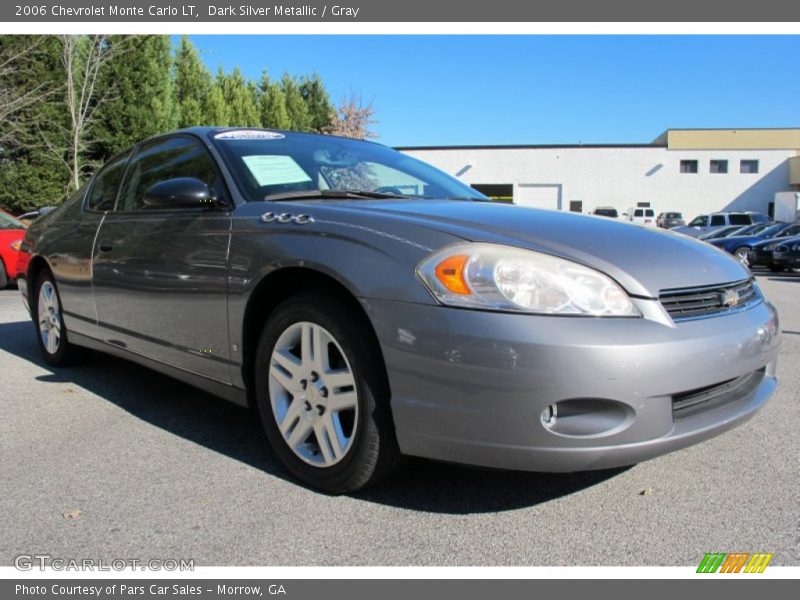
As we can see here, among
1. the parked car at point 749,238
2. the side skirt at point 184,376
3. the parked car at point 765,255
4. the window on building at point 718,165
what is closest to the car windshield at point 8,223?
the side skirt at point 184,376

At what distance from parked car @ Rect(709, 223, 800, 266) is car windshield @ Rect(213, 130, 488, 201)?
17.0 m

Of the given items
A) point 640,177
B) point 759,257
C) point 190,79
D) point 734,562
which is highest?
point 190,79

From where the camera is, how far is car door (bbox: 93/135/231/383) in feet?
9.54

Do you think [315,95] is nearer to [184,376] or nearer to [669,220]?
[669,220]

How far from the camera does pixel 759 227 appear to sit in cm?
2022

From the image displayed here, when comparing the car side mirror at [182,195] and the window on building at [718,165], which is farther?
the window on building at [718,165]

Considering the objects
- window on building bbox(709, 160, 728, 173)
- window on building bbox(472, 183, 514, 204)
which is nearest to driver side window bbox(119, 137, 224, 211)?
window on building bbox(472, 183, 514, 204)

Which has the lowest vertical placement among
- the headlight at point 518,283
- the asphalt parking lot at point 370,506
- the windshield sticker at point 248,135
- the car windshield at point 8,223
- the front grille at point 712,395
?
the asphalt parking lot at point 370,506

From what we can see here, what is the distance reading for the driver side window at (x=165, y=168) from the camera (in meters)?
3.17

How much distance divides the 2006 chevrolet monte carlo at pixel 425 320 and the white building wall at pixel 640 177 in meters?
39.5

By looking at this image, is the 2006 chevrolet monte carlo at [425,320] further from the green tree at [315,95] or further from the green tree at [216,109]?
the green tree at [315,95]

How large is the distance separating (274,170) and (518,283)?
1.51m

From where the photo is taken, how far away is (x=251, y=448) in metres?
3.05

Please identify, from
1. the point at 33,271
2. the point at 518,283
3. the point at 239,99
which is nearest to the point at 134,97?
the point at 239,99
